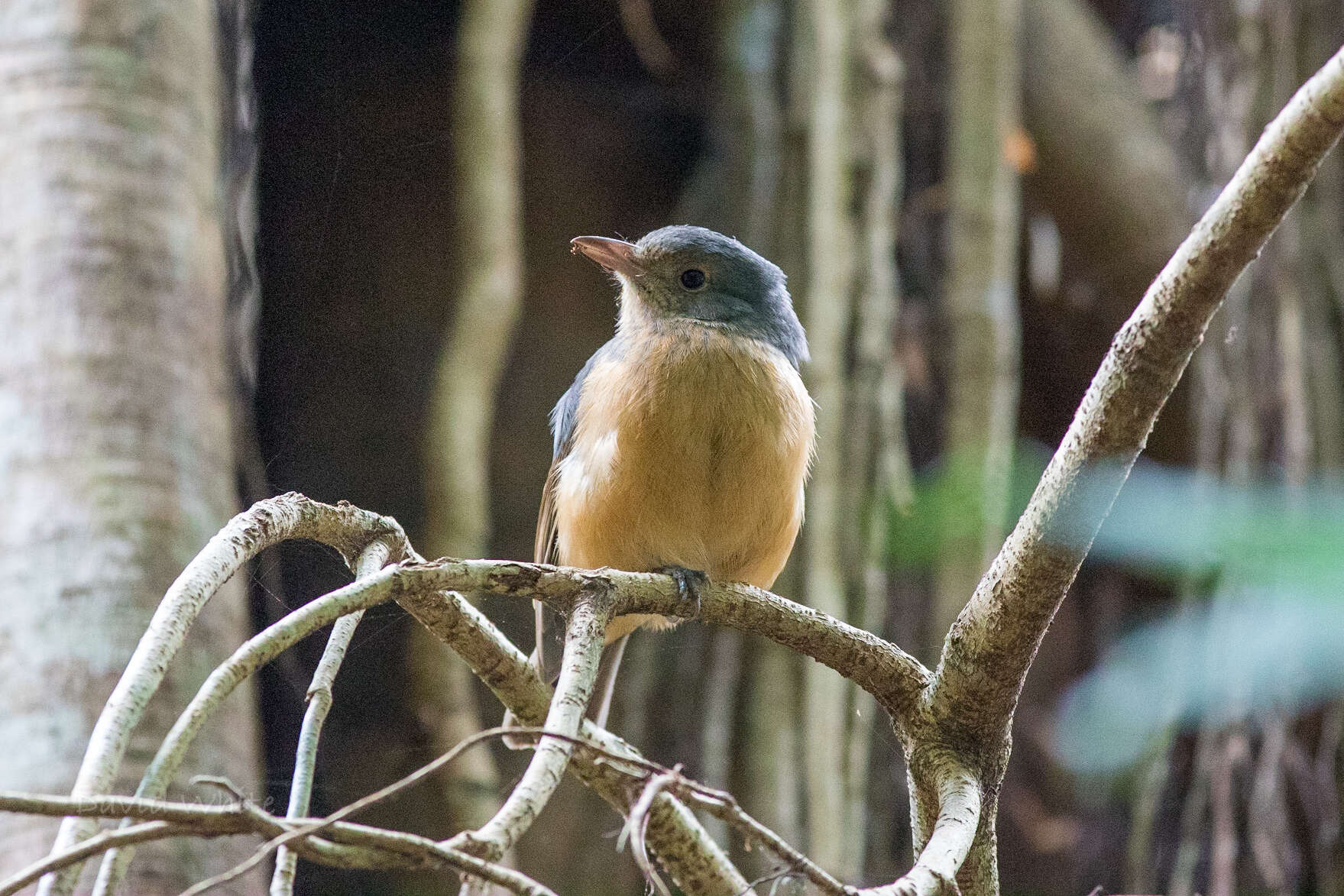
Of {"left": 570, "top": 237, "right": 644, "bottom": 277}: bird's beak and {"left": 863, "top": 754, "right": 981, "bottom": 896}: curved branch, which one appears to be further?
{"left": 570, "top": 237, "right": 644, "bottom": 277}: bird's beak

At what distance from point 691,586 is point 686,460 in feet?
1.47

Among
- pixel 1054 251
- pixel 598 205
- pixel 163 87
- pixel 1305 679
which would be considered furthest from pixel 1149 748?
pixel 163 87

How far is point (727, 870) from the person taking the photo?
153 cm

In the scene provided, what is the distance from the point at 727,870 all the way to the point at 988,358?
253 cm

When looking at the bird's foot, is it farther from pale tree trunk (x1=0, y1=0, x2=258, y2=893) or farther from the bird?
pale tree trunk (x1=0, y1=0, x2=258, y2=893)

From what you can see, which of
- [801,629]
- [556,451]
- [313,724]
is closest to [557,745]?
[313,724]

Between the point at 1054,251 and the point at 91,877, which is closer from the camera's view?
the point at 91,877

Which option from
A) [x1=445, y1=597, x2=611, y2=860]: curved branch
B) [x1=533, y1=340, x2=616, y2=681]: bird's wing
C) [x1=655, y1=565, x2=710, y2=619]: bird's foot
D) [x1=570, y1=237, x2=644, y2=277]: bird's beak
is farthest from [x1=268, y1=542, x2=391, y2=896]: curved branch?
[x1=570, y1=237, x2=644, y2=277]: bird's beak

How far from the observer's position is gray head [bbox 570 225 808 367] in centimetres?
237

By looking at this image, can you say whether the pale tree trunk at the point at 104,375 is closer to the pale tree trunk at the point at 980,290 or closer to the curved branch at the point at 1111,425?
the curved branch at the point at 1111,425

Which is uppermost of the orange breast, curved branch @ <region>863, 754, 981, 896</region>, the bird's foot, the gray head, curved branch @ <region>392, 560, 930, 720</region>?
the gray head

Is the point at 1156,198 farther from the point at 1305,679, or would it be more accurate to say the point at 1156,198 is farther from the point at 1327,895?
the point at 1327,895

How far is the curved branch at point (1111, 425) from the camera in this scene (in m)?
1.06

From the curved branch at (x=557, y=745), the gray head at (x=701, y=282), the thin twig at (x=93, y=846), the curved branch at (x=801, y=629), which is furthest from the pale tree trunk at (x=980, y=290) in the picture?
the thin twig at (x=93, y=846)
